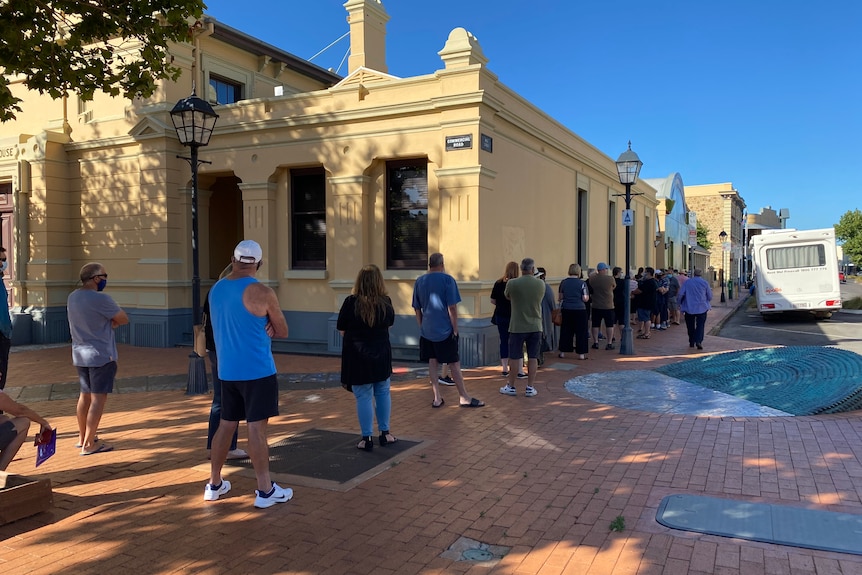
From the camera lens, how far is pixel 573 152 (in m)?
14.6

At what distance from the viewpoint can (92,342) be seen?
219 inches

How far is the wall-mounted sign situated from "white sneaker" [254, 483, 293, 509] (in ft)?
22.8

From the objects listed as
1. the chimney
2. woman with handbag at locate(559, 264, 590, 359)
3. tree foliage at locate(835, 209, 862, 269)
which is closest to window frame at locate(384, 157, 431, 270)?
woman with handbag at locate(559, 264, 590, 359)

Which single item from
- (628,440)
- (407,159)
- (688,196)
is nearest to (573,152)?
→ (407,159)

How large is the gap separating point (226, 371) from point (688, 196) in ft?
199

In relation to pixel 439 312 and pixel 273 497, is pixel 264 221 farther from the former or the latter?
pixel 273 497

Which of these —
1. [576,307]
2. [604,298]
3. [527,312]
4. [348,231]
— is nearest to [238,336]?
[527,312]

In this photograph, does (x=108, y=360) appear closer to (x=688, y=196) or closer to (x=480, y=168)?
(x=480, y=168)

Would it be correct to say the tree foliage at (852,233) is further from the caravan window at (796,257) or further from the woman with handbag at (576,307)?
the woman with handbag at (576,307)

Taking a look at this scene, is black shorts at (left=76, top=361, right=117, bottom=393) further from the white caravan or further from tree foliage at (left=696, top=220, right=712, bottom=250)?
tree foliage at (left=696, top=220, right=712, bottom=250)

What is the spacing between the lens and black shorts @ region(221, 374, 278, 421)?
4.22 meters

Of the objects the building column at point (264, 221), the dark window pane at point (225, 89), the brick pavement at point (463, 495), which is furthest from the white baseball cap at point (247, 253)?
the dark window pane at point (225, 89)

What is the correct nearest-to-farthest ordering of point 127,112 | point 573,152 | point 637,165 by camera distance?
point 637,165 → point 127,112 → point 573,152

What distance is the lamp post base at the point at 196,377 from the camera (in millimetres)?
8359
